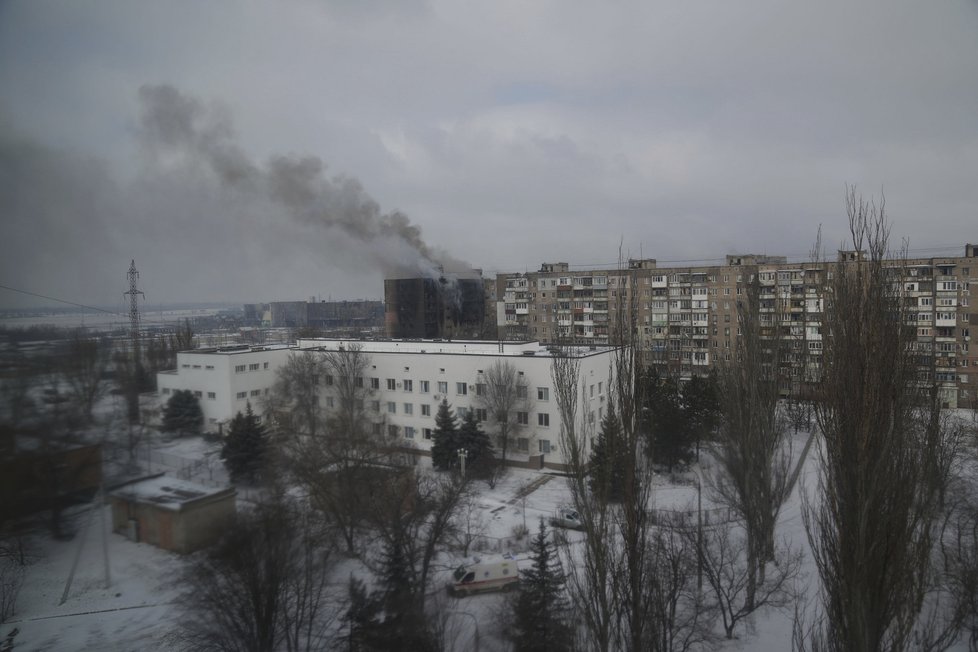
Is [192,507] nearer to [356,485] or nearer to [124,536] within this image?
[124,536]

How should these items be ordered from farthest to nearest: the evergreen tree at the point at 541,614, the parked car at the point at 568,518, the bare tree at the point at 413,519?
the parked car at the point at 568,518 → the bare tree at the point at 413,519 → the evergreen tree at the point at 541,614

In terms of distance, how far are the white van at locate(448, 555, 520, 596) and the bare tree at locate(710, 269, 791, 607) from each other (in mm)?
2231

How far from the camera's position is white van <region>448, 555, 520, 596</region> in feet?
15.2

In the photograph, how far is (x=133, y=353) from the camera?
2.00m

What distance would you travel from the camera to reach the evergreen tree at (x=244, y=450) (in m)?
2.33

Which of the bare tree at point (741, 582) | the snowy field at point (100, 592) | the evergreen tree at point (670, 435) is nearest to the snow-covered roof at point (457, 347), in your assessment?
the evergreen tree at point (670, 435)

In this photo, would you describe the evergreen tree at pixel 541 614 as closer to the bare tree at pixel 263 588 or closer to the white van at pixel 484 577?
the white van at pixel 484 577

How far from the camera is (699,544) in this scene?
458 centimetres

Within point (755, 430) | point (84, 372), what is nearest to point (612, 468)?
point (755, 430)

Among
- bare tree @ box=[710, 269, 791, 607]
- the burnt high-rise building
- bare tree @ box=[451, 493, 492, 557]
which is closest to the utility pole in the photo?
bare tree @ box=[451, 493, 492, 557]

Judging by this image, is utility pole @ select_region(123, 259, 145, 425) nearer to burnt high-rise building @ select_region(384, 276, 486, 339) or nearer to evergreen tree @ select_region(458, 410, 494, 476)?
evergreen tree @ select_region(458, 410, 494, 476)

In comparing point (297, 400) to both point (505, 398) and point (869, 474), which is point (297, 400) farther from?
point (505, 398)

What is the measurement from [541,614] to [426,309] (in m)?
14.6

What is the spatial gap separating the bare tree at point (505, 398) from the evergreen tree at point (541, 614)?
5.35m
